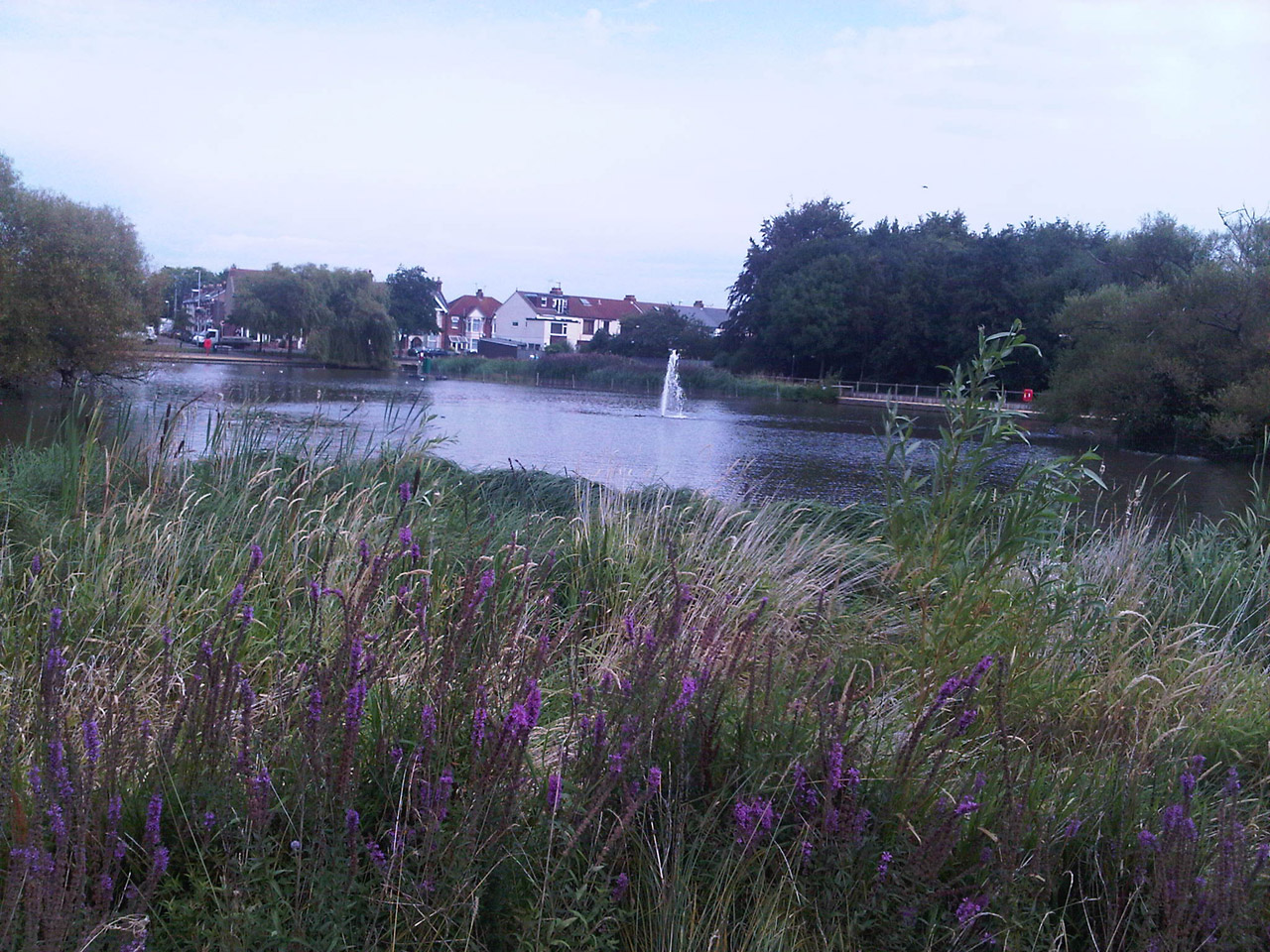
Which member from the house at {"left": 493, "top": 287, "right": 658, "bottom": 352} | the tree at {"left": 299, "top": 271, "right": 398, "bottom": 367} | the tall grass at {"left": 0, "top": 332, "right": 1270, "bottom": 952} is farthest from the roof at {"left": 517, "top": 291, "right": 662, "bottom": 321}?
the tall grass at {"left": 0, "top": 332, "right": 1270, "bottom": 952}

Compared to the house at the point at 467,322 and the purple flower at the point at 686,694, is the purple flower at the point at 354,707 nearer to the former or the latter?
the purple flower at the point at 686,694

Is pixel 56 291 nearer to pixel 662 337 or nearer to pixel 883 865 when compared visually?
pixel 883 865

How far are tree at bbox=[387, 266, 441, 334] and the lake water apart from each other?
166 ft

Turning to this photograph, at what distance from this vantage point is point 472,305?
381 ft

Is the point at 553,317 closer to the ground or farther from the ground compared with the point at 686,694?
farther from the ground

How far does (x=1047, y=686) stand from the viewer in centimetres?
389

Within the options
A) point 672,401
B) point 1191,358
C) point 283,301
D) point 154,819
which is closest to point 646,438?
point 672,401

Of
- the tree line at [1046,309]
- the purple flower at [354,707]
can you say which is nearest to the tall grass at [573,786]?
the purple flower at [354,707]

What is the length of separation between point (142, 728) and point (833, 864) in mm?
1604

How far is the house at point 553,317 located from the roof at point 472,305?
356 centimetres

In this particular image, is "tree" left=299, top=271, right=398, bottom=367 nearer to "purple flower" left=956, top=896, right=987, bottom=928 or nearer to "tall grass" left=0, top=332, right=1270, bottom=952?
"tall grass" left=0, top=332, right=1270, bottom=952

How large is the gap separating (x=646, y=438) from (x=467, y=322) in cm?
9274

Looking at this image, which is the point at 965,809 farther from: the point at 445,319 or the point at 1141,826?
the point at 445,319

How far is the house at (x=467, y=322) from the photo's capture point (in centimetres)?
10925
